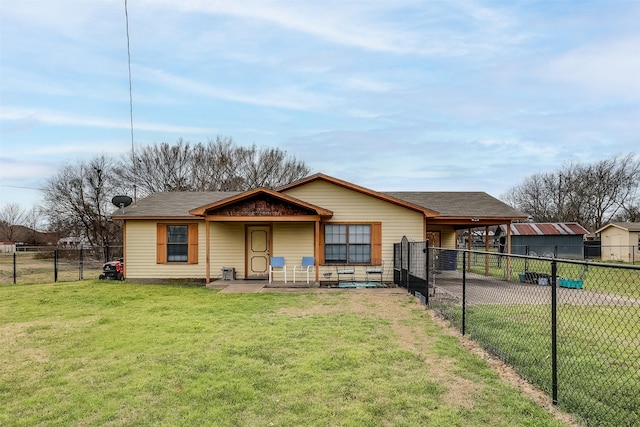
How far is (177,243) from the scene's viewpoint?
1448 centimetres

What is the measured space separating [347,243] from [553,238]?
2080 cm

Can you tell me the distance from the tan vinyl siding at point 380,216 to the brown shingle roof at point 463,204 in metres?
2.07

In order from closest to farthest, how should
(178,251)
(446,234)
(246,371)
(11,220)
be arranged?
(246,371), (178,251), (446,234), (11,220)

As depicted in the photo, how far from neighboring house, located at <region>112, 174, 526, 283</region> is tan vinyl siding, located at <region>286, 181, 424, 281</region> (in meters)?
0.03

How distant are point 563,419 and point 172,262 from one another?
13.3 m

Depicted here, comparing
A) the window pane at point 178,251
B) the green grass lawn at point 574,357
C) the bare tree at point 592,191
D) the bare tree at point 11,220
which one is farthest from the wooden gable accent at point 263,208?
the bare tree at point 11,220

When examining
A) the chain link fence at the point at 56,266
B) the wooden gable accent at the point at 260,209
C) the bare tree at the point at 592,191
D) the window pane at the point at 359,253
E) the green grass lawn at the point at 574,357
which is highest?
the bare tree at the point at 592,191

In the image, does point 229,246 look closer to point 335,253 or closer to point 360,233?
point 335,253

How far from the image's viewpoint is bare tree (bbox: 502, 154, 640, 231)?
132 feet

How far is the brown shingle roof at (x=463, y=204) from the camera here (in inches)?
587

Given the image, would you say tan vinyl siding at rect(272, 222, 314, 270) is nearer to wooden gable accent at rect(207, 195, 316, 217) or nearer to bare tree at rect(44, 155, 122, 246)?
wooden gable accent at rect(207, 195, 316, 217)

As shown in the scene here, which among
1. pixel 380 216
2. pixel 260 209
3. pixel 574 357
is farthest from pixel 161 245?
pixel 574 357

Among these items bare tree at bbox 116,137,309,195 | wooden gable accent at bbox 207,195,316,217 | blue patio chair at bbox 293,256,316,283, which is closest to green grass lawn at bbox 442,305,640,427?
blue patio chair at bbox 293,256,316,283

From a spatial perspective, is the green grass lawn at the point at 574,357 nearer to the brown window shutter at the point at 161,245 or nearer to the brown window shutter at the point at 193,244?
the brown window shutter at the point at 193,244
